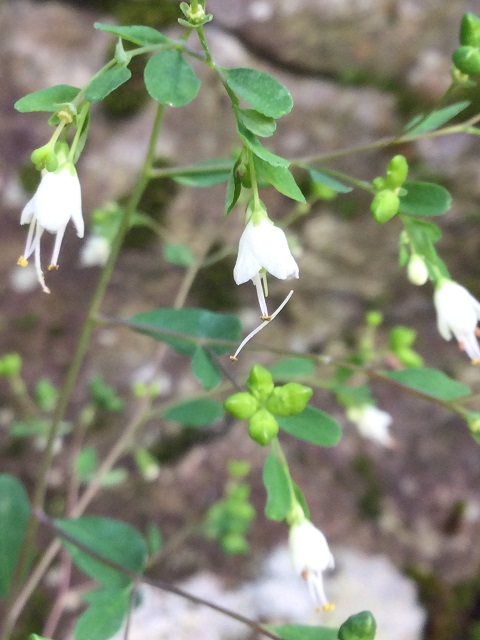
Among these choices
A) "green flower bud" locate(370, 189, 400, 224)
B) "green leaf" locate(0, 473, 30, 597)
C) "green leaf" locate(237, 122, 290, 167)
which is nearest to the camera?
Answer: "green leaf" locate(237, 122, 290, 167)

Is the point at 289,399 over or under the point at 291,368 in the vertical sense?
over

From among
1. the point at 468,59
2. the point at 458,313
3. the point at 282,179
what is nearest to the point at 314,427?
the point at 458,313

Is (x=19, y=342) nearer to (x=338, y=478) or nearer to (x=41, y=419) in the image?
(x=41, y=419)

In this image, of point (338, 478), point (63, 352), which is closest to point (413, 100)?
point (338, 478)

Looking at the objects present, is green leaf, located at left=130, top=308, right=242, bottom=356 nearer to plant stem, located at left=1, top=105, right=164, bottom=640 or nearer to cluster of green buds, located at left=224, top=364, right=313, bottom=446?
plant stem, located at left=1, top=105, right=164, bottom=640

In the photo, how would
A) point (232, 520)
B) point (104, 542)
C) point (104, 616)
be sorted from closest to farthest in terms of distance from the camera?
point (104, 616) → point (104, 542) → point (232, 520)

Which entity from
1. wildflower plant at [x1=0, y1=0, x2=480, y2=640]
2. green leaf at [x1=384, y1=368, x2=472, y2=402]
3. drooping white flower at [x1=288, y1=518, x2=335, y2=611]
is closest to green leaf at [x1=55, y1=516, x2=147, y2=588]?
wildflower plant at [x1=0, y1=0, x2=480, y2=640]

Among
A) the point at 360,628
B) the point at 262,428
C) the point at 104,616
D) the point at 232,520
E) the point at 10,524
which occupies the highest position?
the point at 262,428

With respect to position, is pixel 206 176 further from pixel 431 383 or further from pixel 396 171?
pixel 431 383
